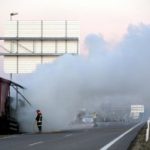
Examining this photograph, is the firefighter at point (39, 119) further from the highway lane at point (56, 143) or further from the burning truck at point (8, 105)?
the highway lane at point (56, 143)

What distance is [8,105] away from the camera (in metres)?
37.2

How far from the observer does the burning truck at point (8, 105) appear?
36100 millimetres

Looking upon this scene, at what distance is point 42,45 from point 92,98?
370 inches

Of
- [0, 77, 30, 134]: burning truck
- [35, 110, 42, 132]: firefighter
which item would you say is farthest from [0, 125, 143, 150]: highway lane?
[35, 110, 42, 132]: firefighter

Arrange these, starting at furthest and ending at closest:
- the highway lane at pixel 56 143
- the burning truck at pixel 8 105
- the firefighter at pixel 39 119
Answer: the firefighter at pixel 39 119 → the burning truck at pixel 8 105 → the highway lane at pixel 56 143

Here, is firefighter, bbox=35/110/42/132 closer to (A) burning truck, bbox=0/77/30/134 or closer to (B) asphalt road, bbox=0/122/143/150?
(A) burning truck, bbox=0/77/30/134

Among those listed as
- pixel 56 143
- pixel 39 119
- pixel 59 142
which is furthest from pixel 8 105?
pixel 56 143

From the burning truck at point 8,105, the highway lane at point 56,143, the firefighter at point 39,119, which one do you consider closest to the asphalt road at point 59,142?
the highway lane at point 56,143

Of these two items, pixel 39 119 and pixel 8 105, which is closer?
pixel 8 105

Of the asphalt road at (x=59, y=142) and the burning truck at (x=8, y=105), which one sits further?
the burning truck at (x=8, y=105)

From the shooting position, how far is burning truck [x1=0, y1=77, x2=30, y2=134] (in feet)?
118

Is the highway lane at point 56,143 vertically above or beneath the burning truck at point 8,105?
beneath

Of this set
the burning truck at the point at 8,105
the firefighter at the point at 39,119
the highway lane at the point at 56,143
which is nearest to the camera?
the highway lane at the point at 56,143

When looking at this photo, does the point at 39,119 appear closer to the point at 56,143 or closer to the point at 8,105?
the point at 8,105
